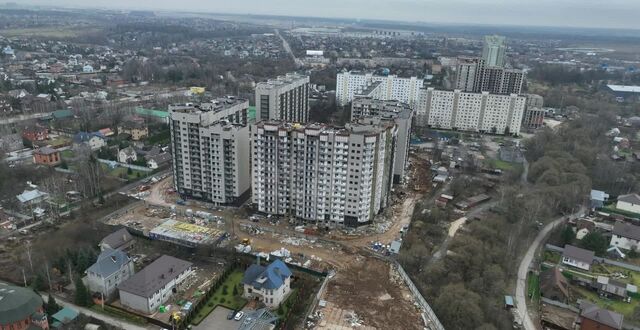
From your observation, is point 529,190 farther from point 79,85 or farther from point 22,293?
point 79,85

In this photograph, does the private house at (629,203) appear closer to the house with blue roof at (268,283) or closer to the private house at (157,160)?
the house with blue roof at (268,283)

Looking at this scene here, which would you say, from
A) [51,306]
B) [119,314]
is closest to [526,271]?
[119,314]

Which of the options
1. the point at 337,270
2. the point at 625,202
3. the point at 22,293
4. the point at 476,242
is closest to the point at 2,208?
the point at 22,293

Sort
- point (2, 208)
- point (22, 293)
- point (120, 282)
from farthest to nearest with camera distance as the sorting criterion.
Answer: point (2, 208) → point (120, 282) → point (22, 293)

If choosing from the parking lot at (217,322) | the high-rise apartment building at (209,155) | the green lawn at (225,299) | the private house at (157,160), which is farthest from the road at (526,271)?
the private house at (157,160)

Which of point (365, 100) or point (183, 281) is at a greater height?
point (365, 100)

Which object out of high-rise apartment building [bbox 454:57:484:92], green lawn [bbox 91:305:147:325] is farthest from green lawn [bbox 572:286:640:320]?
high-rise apartment building [bbox 454:57:484:92]
